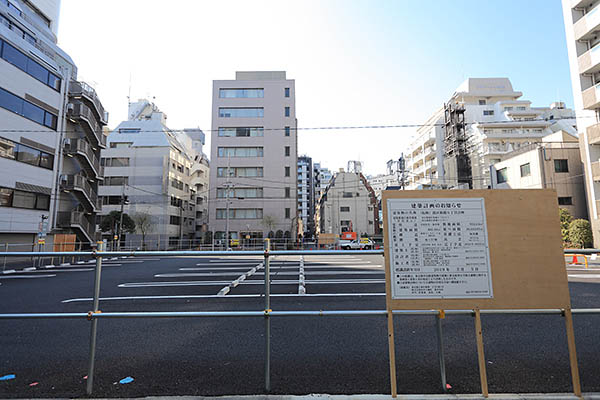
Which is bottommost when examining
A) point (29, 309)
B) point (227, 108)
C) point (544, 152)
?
point (29, 309)

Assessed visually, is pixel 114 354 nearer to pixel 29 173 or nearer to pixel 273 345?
pixel 273 345

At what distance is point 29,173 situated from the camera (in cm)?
2305

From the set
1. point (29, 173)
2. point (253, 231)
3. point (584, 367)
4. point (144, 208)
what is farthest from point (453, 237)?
point (144, 208)

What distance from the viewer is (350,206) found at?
58.8 m

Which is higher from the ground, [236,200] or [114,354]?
[236,200]

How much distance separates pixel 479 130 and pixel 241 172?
113 ft

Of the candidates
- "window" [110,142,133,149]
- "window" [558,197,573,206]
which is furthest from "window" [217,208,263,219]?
"window" [558,197,573,206]

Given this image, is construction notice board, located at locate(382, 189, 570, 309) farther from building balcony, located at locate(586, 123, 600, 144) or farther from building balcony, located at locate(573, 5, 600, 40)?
building balcony, located at locate(573, 5, 600, 40)

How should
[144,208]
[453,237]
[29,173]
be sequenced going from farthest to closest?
[144,208] → [29,173] → [453,237]

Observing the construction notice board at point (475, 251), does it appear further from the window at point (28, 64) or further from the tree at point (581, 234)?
the window at point (28, 64)

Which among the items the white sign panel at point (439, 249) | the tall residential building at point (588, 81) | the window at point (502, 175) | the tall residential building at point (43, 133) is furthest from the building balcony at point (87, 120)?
the window at point (502, 175)

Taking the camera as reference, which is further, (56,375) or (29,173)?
(29,173)

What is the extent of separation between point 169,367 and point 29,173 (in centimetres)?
2747

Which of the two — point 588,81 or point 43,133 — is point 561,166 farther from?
point 43,133
